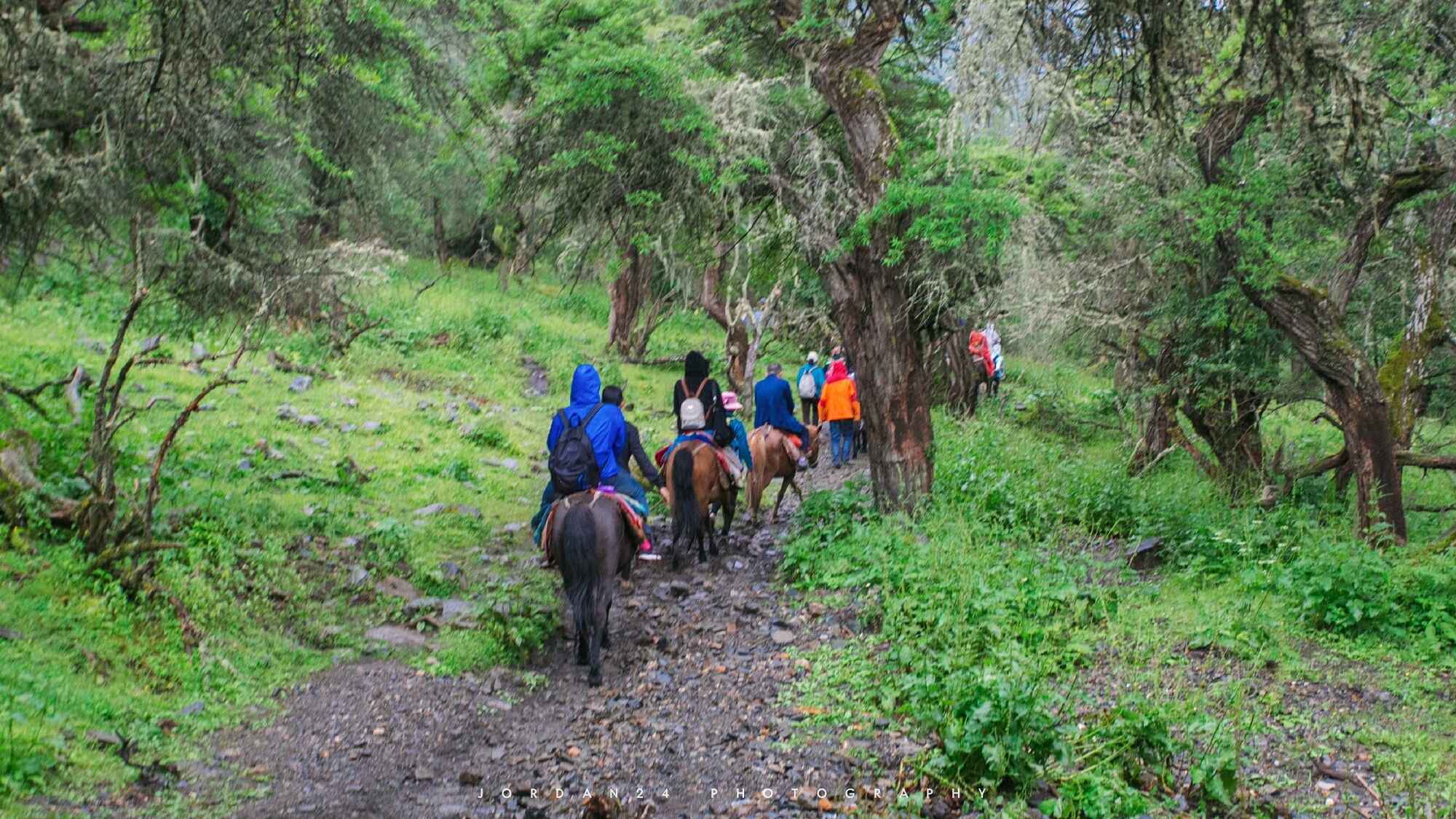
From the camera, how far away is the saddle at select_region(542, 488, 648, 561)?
7.47 m

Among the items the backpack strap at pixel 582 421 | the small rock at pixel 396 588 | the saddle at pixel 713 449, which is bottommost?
the small rock at pixel 396 588

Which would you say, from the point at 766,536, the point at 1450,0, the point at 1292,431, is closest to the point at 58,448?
the point at 766,536

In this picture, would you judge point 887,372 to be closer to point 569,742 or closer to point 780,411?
point 780,411

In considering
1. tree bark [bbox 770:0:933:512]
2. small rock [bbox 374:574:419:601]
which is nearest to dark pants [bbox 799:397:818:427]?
tree bark [bbox 770:0:933:512]

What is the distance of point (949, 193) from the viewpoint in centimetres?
861

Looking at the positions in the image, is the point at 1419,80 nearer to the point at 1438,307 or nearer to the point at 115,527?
the point at 1438,307

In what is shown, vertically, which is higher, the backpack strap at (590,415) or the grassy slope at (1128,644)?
the backpack strap at (590,415)

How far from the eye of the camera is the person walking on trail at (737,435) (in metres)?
11.3

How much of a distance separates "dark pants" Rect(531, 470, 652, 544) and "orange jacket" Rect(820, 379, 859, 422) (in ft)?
26.8

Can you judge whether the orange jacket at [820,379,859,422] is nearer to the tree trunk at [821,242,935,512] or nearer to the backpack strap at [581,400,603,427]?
the tree trunk at [821,242,935,512]

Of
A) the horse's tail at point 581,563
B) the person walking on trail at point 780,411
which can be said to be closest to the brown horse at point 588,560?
the horse's tail at point 581,563

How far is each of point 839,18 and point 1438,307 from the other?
663 cm

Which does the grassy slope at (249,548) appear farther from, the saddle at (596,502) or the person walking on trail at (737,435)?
the person walking on trail at (737,435)

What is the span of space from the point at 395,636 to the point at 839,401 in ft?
33.6
